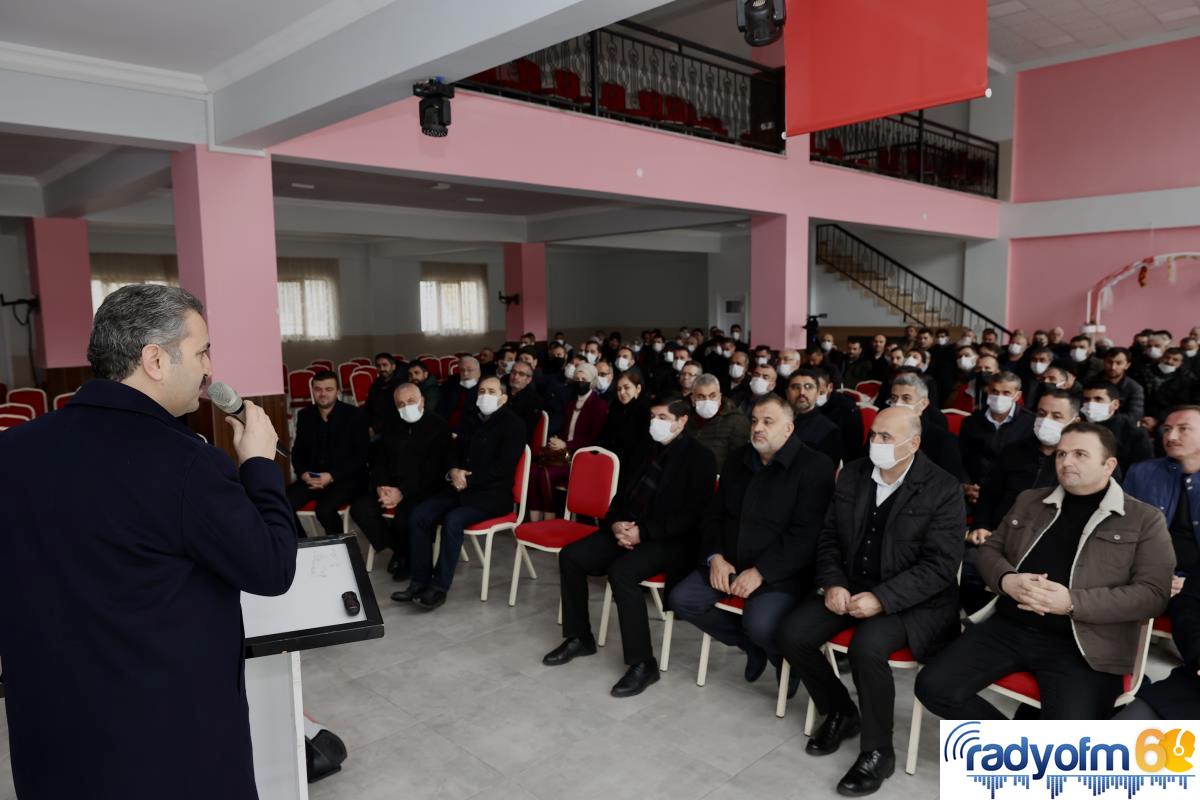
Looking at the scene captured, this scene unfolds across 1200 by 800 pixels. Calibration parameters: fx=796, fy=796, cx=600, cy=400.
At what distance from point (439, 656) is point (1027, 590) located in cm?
277

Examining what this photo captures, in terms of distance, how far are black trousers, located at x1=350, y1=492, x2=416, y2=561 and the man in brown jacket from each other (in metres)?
3.54

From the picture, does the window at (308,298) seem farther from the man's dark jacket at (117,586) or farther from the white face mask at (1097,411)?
the man's dark jacket at (117,586)

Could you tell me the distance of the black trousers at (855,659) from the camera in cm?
299

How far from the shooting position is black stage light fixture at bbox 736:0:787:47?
11.7ft

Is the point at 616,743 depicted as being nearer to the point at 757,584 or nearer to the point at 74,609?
the point at 757,584

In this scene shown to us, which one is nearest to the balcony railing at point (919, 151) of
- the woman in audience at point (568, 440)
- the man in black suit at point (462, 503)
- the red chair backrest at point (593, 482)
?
the woman in audience at point (568, 440)

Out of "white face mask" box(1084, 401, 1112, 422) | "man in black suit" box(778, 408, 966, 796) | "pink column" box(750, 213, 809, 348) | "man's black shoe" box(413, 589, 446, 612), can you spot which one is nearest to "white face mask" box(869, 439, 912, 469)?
"man in black suit" box(778, 408, 966, 796)

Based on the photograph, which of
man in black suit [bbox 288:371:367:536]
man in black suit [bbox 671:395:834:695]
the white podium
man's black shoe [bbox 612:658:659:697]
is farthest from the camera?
man in black suit [bbox 288:371:367:536]

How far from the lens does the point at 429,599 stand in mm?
4773

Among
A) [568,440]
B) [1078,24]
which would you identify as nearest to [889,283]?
[1078,24]

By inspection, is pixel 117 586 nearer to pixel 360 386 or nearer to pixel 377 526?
pixel 377 526

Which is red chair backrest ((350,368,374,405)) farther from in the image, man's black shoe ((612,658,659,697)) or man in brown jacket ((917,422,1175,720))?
man in brown jacket ((917,422,1175,720))

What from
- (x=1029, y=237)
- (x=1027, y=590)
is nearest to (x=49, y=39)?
(x=1027, y=590)

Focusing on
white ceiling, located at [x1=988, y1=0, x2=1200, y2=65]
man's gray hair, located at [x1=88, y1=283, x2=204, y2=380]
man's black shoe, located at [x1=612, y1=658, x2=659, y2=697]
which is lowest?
man's black shoe, located at [x1=612, y1=658, x2=659, y2=697]
